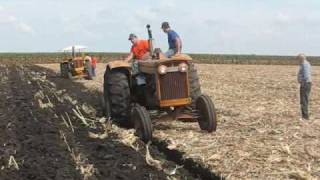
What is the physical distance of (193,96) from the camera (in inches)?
441

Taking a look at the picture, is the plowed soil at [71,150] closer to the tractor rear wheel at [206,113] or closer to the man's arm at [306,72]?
the tractor rear wheel at [206,113]

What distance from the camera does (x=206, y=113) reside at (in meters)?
10.7

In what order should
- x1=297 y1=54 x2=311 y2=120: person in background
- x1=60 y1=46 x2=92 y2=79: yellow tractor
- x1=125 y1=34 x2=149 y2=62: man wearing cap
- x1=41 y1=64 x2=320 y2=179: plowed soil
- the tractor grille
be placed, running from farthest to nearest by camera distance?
x1=60 y1=46 x2=92 y2=79: yellow tractor, x1=297 y1=54 x2=311 y2=120: person in background, x1=125 y1=34 x2=149 y2=62: man wearing cap, the tractor grille, x1=41 y1=64 x2=320 y2=179: plowed soil

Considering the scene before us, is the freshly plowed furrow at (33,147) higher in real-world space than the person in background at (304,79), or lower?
lower

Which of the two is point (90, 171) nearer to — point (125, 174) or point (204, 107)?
point (125, 174)

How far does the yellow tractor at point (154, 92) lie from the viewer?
34.8 ft

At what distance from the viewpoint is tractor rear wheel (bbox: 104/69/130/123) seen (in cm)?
1130

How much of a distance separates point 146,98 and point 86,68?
17.5 metres

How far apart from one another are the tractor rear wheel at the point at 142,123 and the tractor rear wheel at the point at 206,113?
113 cm

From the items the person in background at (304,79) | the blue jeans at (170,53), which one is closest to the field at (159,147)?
the person in background at (304,79)

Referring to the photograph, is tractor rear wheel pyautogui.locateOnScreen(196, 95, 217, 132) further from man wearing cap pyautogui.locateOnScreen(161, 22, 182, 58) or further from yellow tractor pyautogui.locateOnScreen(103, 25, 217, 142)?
man wearing cap pyautogui.locateOnScreen(161, 22, 182, 58)

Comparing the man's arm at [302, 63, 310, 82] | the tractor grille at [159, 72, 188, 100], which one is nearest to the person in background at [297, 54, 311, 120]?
the man's arm at [302, 63, 310, 82]

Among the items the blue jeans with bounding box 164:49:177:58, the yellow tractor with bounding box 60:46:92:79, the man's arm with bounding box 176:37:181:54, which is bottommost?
the yellow tractor with bounding box 60:46:92:79

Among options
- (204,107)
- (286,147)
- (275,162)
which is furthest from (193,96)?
(275,162)
